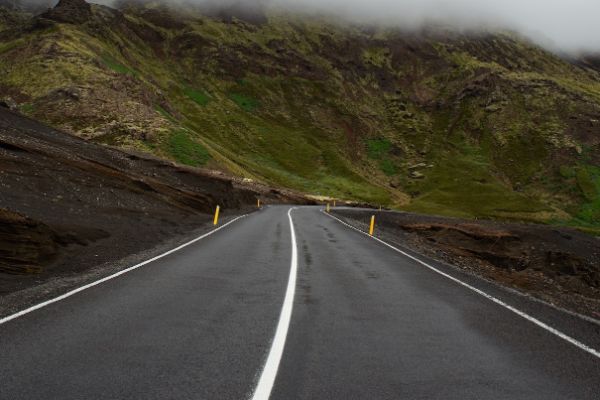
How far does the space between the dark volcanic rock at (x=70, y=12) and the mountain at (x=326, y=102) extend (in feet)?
1.35

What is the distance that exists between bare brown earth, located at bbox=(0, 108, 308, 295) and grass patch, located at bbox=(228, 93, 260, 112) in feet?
288

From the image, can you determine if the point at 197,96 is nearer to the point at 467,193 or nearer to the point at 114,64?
the point at 114,64

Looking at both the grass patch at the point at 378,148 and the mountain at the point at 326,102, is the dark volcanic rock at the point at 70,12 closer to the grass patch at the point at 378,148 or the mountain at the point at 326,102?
the mountain at the point at 326,102

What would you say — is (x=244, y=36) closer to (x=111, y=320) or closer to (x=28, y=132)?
(x=28, y=132)

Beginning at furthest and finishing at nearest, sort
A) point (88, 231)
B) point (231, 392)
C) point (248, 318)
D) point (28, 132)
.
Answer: point (28, 132) → point (88, 231) → point (248, 318) → point (231, 392)

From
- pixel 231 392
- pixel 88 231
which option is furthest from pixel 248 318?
pixel 88 231

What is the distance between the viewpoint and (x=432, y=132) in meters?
134

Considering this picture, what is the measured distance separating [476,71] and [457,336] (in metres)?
159

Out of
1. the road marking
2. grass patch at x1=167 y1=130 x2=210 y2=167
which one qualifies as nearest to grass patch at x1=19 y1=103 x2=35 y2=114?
grass patch at x1=167 y1=130 x2=210 y2=167

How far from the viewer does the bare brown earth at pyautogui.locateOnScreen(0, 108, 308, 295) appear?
38.1 feet

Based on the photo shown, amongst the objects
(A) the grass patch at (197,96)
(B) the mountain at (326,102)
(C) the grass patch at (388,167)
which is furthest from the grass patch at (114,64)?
(C) the grass patch at (388,167)

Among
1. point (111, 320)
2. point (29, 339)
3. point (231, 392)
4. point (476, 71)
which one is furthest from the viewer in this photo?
point (476, 71)

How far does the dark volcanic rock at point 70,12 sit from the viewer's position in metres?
94.4

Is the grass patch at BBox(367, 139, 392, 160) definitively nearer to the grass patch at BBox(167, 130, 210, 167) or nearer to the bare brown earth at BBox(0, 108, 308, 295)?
the grass patch at BBox(167, 130, 210, 167)
